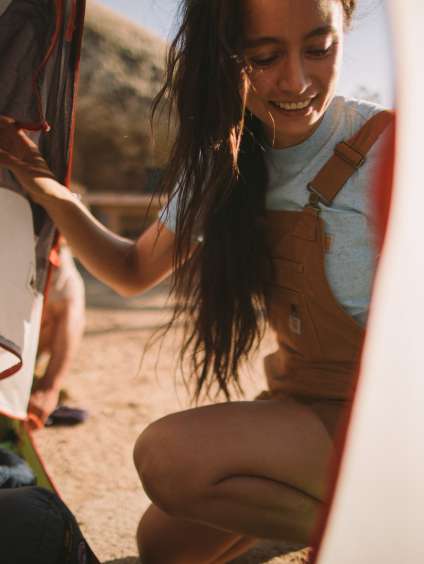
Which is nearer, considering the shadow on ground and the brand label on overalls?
the brand label on overalls

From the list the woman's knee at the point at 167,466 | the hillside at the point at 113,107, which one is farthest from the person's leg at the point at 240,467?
the hillside at the point at 113,107

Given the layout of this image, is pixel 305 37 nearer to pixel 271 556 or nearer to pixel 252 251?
pixel 252 251

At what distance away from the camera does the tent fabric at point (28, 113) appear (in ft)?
3.67

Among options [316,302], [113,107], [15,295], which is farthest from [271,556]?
[113,107]

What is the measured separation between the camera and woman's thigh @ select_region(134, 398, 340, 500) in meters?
0.99

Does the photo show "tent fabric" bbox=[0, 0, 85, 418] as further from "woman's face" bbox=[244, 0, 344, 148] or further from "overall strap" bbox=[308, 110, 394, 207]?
"overall strap" bbox=[308, 110, 394, 207]

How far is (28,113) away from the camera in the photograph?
1.13m

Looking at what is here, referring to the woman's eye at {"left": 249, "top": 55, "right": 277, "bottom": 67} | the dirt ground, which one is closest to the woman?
the woman's eye at {"left": 249, "top": 55, "right": 277, "bottom": 67}

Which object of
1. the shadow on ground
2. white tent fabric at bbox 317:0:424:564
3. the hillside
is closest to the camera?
white tent fabric at bbox 317:0:424:564

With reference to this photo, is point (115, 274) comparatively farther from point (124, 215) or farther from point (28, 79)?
point (124, 215)

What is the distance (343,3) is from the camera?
99cm

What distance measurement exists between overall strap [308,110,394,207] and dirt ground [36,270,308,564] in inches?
17.4

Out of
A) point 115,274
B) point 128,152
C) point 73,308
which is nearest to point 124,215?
point 128,152

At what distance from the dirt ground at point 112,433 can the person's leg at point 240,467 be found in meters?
0.27
